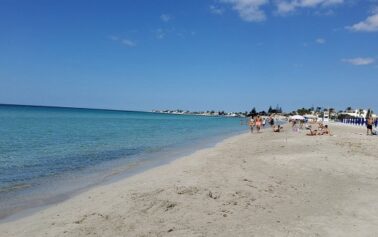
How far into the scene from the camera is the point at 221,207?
8359 millimetres

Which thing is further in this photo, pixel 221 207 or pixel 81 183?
pixel 81 183

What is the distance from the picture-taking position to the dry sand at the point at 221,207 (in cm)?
703

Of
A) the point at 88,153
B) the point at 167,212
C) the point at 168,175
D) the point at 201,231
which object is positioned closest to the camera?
the point at 201,231

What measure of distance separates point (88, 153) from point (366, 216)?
52.6ft

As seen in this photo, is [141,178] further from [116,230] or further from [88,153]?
[88,153]

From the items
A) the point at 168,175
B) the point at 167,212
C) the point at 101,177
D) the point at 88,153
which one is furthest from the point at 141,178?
the point at 88,153

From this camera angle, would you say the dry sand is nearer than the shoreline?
Yes

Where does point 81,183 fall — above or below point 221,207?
below

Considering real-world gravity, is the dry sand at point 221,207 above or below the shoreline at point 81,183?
above

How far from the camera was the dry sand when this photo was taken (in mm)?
7027

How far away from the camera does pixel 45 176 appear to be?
45.8 feet

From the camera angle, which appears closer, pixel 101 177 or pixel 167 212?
pixel 167 212

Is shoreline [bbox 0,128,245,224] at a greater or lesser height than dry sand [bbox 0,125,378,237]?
lesser

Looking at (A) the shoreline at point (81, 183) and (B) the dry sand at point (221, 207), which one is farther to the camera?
(A) the shoreline at point (81, 183)
